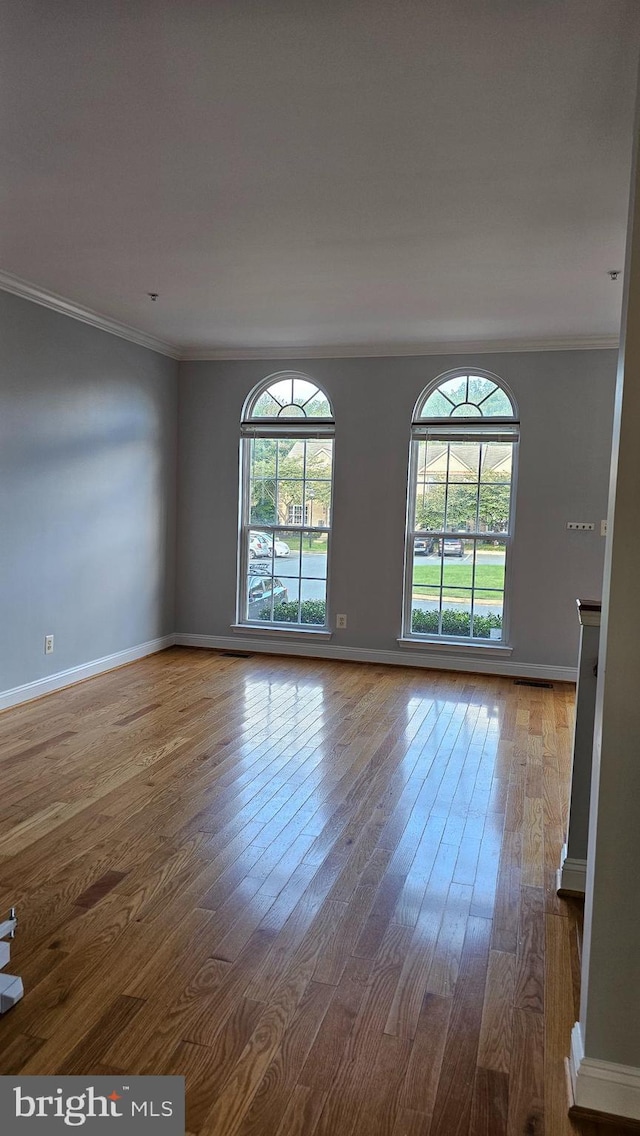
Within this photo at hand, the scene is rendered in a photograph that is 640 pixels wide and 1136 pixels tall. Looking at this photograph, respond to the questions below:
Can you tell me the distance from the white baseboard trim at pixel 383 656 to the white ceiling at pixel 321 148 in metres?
2.79

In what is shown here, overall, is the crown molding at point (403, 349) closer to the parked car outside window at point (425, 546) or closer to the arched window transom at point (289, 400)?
the arched window transom at point (289, 400)

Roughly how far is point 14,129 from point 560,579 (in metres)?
4.66

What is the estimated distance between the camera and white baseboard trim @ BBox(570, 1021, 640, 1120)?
1615mm

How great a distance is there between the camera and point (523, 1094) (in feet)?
5.50

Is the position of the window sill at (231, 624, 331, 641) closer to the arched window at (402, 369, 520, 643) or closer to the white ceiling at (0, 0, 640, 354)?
the arched window at (402, 369, 520, 643)

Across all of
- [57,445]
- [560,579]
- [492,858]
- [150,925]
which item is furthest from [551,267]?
[150,925]

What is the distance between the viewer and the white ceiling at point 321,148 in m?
2.00

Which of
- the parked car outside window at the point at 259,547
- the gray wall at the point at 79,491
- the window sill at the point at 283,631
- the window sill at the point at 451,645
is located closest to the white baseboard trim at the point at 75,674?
the gray wall at the point at 79,491

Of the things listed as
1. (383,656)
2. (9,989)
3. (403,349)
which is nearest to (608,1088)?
(9,989)

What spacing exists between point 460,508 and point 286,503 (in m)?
1.54

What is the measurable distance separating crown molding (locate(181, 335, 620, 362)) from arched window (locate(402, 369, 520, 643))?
0.75ft

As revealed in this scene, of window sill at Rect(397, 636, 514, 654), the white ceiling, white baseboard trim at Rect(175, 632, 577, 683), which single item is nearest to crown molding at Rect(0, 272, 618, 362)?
the white ceiling
